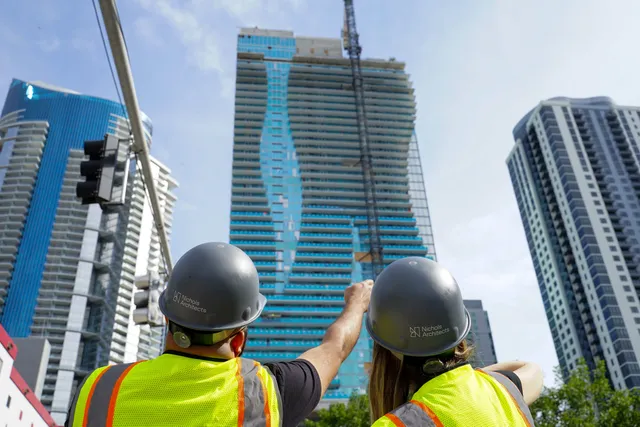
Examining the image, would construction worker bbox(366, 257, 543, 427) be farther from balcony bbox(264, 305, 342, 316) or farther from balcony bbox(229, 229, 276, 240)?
balcony bbox(229, 229, 276, 240)

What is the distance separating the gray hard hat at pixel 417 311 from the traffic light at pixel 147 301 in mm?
4921

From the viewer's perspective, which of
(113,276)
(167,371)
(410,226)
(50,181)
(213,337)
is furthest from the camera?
(410,226)

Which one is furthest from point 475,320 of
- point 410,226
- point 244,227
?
point 244,227

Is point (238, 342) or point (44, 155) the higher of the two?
point (44, 155)

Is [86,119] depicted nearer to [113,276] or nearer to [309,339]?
[113,276]

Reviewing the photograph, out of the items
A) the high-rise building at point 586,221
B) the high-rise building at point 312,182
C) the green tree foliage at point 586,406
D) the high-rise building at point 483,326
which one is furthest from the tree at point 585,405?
the high-rise building at point 483,326

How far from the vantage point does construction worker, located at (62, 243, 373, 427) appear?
1.84 metres

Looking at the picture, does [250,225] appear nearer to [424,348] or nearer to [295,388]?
[295,388]

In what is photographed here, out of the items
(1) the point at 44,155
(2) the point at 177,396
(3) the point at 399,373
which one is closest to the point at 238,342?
(2) the point at 177,396

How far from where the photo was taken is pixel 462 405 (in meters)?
1.78

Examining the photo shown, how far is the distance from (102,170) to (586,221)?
340 feet

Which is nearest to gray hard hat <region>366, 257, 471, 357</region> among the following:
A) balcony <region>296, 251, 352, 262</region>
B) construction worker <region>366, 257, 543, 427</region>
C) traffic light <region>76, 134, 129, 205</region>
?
construction worker <region>366, 257, 543, 427</region>

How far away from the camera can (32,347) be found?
1874 inches

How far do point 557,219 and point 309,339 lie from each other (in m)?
55.3
